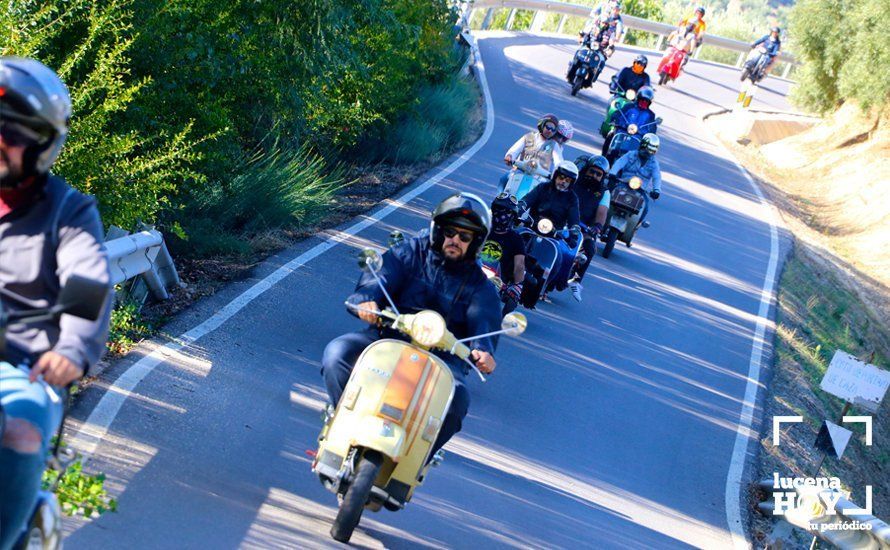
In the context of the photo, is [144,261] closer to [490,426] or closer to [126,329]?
[126,329]

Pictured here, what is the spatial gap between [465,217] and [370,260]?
689 mm

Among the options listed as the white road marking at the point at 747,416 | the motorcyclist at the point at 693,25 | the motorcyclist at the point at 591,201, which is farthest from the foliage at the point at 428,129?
the motorcyclist at the point at 693,25

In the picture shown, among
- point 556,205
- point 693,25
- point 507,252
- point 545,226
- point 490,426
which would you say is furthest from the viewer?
point 693,25

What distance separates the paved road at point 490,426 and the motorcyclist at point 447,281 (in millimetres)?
977

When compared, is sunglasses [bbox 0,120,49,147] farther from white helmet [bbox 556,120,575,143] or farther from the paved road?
white helmet [bbox 556,120,575,143]

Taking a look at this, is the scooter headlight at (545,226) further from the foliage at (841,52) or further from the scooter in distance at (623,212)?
the foliage at (841,52)

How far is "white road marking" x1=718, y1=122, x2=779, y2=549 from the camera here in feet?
33.9

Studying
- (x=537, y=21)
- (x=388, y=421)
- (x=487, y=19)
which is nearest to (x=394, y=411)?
(x=388, y=421)

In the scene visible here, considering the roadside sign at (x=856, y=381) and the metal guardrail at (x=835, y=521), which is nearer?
the metal guardrail at (x=835, y=521)

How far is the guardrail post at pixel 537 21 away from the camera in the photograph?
143 ft

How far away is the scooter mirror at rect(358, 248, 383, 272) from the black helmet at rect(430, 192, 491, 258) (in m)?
0.48

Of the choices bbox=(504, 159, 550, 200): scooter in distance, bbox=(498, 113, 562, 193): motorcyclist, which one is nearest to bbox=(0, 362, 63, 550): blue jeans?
bbox=(504, 159, 550, 200): scooter in distance

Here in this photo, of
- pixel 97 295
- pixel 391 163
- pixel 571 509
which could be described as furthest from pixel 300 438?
pixel 391 163

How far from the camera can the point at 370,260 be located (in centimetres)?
721
